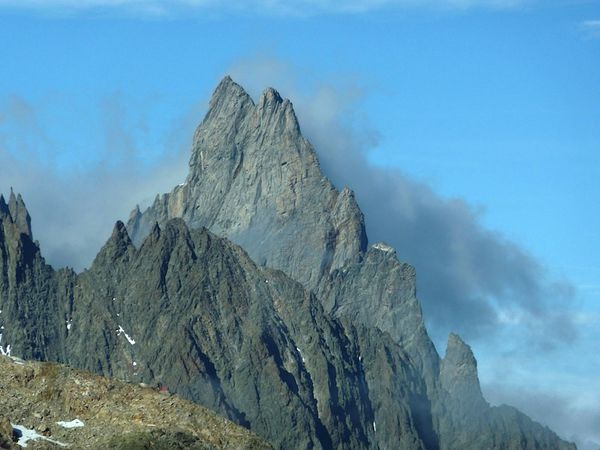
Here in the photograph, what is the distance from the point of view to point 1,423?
170625mm

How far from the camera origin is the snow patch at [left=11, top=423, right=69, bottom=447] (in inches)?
6796

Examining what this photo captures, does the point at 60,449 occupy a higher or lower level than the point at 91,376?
lower

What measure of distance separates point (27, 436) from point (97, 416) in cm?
730

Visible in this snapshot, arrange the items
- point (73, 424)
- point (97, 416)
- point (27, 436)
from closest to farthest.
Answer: point (27, 436) < point (73, 424) < point (97, 416)

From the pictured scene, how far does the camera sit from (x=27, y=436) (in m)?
174

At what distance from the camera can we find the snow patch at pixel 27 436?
173m

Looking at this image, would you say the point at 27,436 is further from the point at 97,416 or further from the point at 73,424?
the point at 97,416

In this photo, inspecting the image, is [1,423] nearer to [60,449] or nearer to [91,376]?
[60,449]

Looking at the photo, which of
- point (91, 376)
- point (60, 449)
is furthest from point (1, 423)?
point (91, 376)

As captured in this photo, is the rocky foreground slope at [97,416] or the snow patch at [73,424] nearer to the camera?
the rocky foreground slope at [97,416]

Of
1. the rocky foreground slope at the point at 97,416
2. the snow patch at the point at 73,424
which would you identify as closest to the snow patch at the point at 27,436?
the rocky foreground slope at the point at 97,416

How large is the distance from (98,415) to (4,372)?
967 cm

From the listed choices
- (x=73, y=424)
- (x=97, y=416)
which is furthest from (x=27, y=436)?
(x=97, y=416)

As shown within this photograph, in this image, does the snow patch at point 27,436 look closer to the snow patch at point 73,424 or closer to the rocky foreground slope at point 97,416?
the rocky foreground slope at point 97,416
